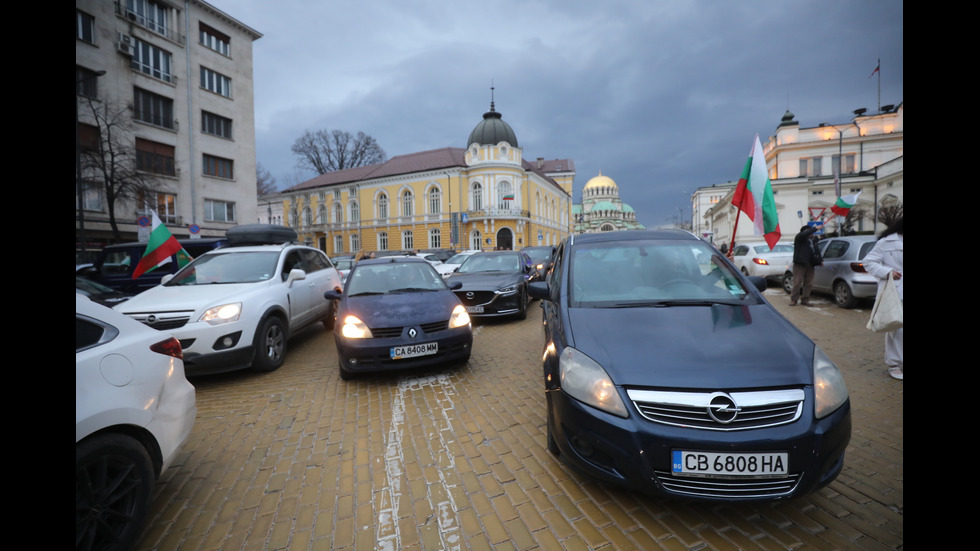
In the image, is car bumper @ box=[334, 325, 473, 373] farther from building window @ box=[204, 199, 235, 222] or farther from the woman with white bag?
building window @ box=[204, 199, 235, 222]

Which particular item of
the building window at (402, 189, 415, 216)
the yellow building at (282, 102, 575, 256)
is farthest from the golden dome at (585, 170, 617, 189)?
the building window at (402, 189, 415, 216)

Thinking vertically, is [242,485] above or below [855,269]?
below

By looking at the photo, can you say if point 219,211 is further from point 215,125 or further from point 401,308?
point 401,308

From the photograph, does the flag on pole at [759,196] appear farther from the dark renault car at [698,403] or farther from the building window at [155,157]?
the building window at [155,157]

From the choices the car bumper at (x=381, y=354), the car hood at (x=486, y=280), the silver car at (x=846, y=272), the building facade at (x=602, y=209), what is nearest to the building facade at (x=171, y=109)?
the car hood at (x=486, y=280)

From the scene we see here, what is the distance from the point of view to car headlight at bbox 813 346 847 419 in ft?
6.79

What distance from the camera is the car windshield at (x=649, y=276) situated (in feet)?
10.2

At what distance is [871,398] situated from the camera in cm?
394

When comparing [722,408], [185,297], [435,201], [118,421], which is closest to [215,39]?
[435,201]

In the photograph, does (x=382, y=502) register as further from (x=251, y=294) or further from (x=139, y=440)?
(x=251, y=294)

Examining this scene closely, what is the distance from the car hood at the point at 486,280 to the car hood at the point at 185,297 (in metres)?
3.91

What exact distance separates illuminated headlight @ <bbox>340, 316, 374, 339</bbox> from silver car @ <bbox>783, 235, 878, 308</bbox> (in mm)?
→ 9285
